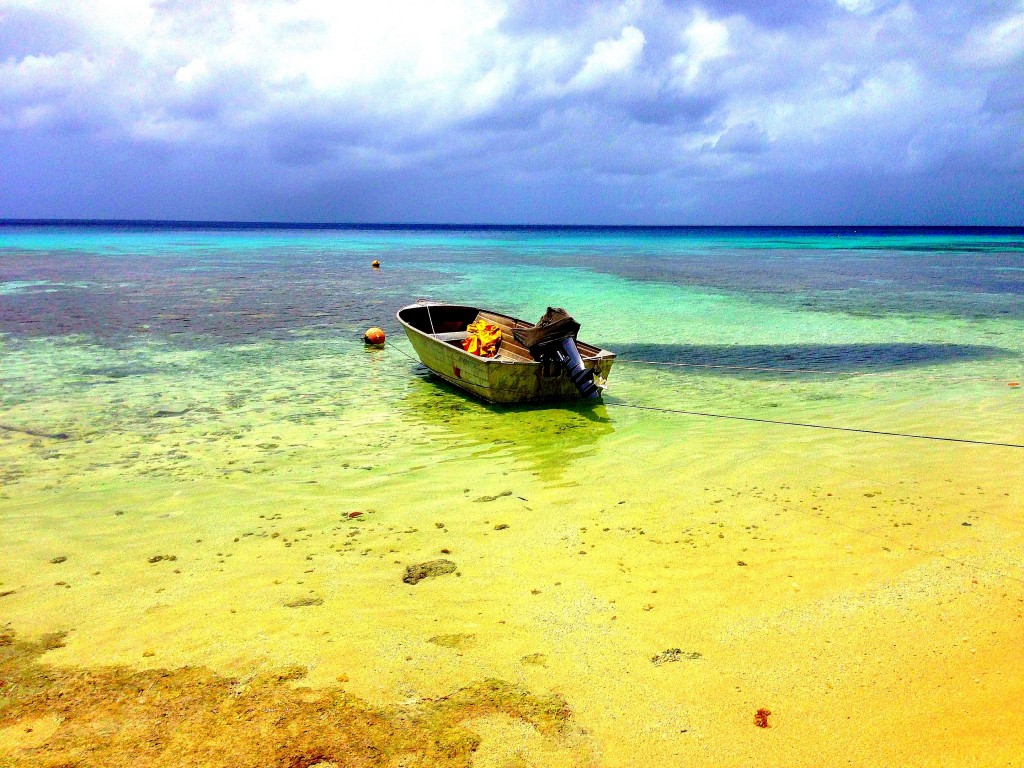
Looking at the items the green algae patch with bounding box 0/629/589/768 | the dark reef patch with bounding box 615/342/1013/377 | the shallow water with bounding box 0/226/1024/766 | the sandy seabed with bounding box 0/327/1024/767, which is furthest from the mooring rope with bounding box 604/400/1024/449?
the green algae patch with bounding box 0/629/589/768

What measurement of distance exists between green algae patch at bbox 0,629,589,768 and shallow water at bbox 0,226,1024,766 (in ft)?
0.33

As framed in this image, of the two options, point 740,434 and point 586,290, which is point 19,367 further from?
point 586,290

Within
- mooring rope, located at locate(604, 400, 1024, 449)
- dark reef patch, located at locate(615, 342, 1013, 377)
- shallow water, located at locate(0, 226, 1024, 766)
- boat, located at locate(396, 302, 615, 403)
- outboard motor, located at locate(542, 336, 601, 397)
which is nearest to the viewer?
shallow water, located at locate(0, 226, 1024, 766)

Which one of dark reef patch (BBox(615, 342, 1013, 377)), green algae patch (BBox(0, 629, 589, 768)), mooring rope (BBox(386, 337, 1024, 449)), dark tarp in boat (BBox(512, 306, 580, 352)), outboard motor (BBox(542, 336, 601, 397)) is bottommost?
green algae patch (BBox(0, 629, 589, 768))

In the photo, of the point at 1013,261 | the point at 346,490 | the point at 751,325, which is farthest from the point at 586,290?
the point at 1013,261

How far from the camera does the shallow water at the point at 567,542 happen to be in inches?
171

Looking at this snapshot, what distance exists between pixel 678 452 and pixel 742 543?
2817mm

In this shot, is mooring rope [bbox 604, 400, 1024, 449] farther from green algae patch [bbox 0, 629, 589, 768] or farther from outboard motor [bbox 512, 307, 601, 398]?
green algae patch [bbox 0, 629, 589, 768]

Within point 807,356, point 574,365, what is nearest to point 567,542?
point 574,365

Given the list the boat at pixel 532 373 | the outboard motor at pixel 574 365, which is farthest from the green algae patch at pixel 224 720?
the boat at pixel 532 373

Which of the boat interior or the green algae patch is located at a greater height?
the boat interior

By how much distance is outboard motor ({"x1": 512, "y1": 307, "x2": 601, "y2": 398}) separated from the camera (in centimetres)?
1096

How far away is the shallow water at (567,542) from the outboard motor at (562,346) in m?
0.62

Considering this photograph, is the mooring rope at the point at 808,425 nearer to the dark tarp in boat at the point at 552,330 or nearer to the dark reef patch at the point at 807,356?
the dark tarp in boat at the point at 552,330
